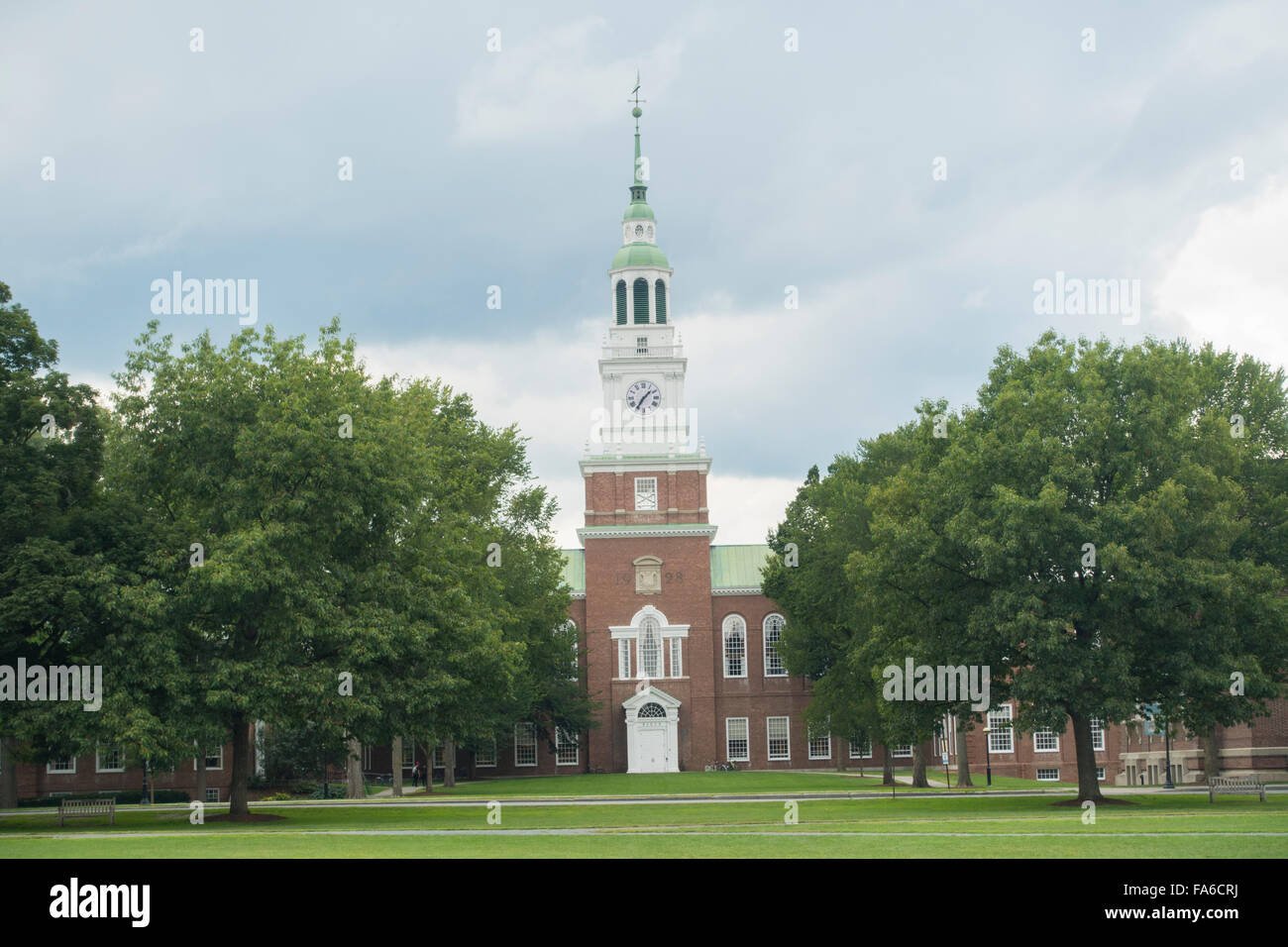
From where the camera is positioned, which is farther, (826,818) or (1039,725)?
(1039,725)

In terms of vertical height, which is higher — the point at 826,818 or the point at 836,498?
the point at 836,498

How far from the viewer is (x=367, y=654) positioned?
35.7m

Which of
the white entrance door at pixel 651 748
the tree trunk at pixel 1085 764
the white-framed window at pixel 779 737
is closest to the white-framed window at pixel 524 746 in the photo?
the white entrance door at pixel 651 748

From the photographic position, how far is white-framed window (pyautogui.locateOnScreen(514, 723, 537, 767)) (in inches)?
3051

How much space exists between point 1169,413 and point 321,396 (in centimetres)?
2366

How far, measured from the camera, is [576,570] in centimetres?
8556

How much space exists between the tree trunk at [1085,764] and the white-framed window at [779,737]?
1627 inches

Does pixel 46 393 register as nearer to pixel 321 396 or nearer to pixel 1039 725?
pixel 321 396

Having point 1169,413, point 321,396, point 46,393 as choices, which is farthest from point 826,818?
point 46,393

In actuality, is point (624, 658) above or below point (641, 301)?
below

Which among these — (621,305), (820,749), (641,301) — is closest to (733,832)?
(641,301)

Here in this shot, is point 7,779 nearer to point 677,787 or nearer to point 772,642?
point 677,787

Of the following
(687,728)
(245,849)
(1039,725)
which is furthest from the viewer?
(687,728)

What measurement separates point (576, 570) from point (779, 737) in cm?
1676
